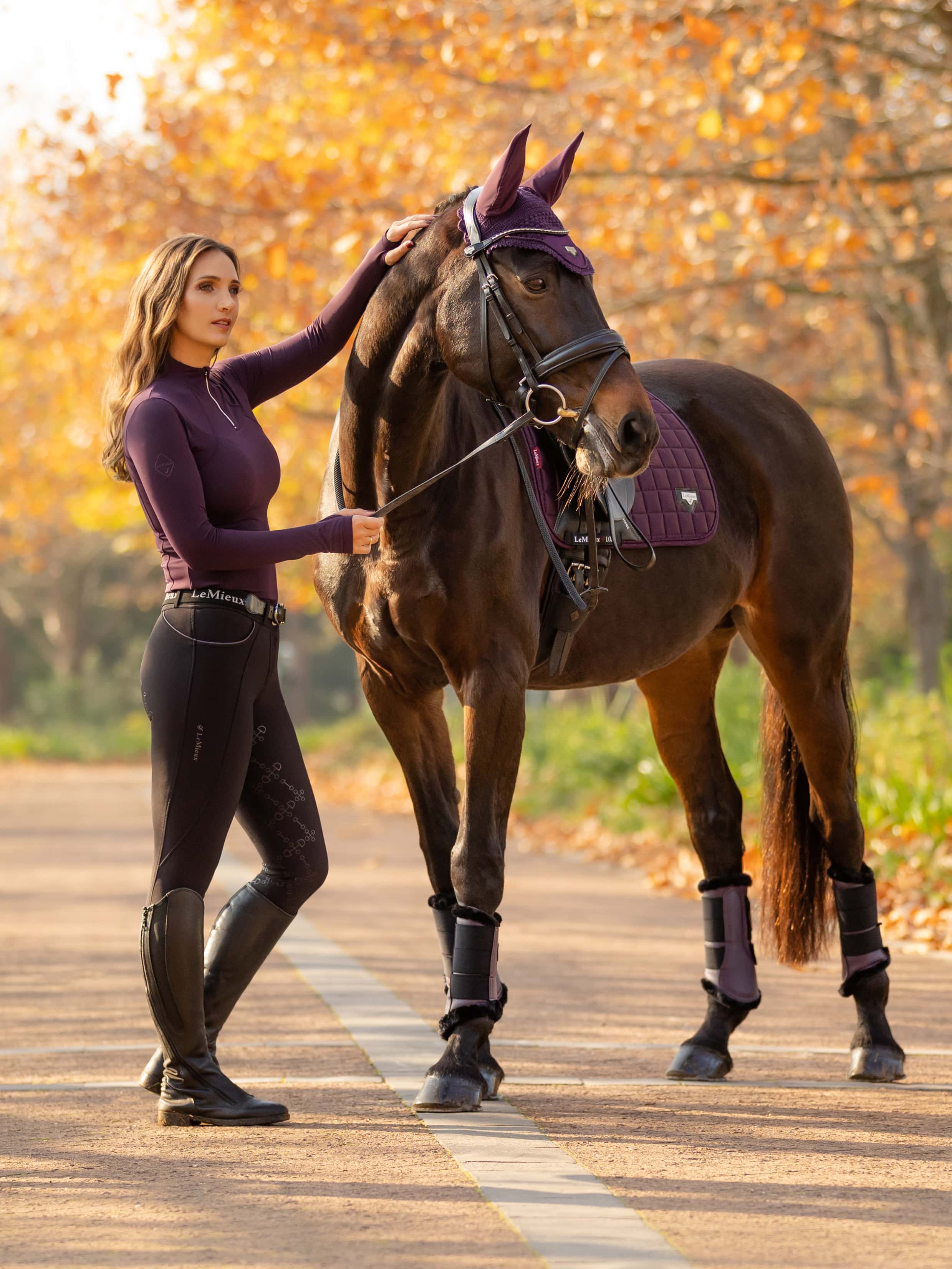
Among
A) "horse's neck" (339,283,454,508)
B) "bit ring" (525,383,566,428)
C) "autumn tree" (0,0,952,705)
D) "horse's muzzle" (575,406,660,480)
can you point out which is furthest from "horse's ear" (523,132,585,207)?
"autumn tree" (0,0,952,705)

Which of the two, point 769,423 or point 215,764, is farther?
point 769,423

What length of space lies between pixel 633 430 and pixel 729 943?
2168mm

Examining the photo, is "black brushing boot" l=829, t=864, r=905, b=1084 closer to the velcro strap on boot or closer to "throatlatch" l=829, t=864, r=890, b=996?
"throatlatch" l=829, t=864, r=890, b=996

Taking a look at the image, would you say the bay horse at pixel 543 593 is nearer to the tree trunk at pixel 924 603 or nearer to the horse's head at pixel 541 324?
the horse's head at pixel 541 324

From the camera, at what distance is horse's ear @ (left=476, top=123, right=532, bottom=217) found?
13.4 feet

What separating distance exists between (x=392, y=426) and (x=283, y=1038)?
2.30 m

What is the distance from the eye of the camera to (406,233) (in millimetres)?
4547

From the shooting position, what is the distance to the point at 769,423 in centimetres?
571

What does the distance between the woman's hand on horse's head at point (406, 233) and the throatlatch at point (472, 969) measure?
6.00 feet

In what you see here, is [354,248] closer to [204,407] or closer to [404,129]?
[404,129]

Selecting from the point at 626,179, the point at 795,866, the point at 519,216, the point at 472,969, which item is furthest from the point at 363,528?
the point at 626,179

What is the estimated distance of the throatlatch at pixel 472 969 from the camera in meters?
4.46

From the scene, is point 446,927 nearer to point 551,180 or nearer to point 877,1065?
point 877,1065

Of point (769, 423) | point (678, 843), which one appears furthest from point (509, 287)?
point (678, 843)
